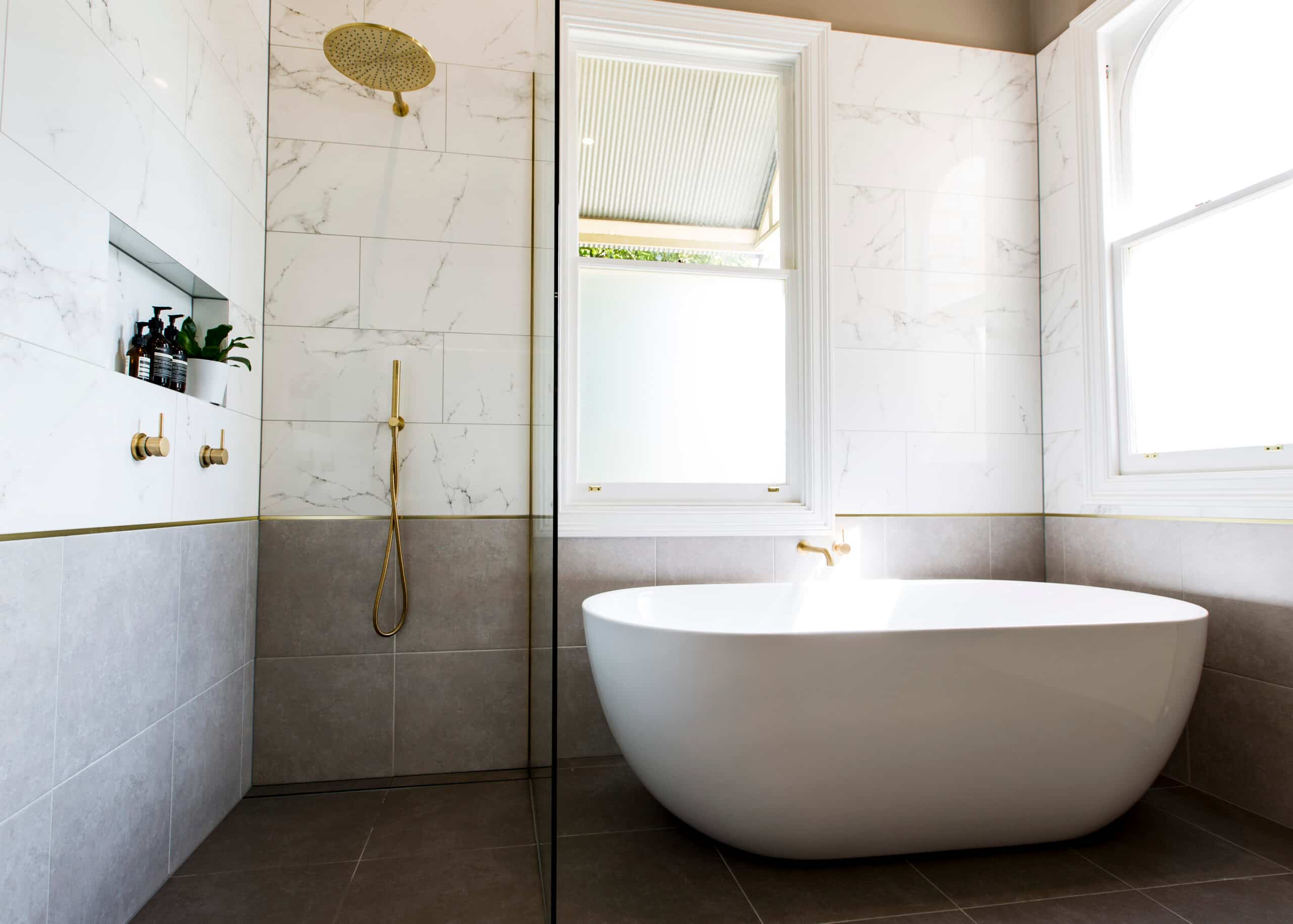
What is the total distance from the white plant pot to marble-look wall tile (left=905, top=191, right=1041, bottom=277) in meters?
2.30

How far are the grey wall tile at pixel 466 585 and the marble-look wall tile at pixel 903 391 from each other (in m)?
1.27

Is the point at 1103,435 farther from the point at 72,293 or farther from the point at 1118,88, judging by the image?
the point at 72,293

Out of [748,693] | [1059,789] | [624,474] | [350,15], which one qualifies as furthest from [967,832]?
[350,15]

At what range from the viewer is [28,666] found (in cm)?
115

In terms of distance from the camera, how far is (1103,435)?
2.48 metres

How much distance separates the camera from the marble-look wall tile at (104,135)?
1149 millimetres

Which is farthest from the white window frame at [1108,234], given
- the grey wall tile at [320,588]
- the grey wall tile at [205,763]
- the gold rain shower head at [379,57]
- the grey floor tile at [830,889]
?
the grey wall tile at [205,763]

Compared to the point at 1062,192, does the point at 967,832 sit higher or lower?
lower

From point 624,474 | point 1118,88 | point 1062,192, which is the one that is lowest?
point 624,474

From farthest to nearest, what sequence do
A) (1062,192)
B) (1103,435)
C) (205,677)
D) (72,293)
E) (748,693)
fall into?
(1062,192) < (1103,435) < (205,677) < (748,693) < (72,293)

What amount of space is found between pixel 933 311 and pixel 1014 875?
188 centimetres

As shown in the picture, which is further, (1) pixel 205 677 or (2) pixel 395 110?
(2) pixel 395 110

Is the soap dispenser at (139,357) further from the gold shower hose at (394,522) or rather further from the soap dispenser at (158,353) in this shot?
the gold shower hose at (394,522)

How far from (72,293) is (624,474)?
1.63 meters
